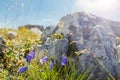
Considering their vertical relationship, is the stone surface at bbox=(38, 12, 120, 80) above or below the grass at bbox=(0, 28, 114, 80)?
above

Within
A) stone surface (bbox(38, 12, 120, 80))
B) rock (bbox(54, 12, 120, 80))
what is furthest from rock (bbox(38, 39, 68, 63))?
rock (bbox(54, 12, 120, 80))

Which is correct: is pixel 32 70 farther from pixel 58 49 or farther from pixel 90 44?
pixel 90 44

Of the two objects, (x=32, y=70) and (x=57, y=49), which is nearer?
(x=32, y=70)

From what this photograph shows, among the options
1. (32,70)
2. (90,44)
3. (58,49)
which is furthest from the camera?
(58,49)

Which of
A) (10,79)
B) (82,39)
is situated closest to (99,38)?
(82,39)

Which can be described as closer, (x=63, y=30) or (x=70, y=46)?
(x=70, y=46)

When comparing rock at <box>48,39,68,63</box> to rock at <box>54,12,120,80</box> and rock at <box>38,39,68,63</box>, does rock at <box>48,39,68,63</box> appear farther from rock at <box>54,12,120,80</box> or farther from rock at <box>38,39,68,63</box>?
rock at <box>54,12,120,80</box>

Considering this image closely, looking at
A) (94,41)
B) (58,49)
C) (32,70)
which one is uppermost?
(94,41)

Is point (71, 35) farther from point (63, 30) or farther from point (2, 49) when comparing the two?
point (2, 49)

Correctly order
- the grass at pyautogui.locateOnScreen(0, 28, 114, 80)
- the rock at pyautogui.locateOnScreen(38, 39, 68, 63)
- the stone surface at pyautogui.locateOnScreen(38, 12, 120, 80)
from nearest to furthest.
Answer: the grass at pyautogui.locateOnScreen(0, 28, 114, 80) < the stone surface at pyautogui.locateOnScreen(38, 12, 120, 80) < the rock at pyautogui.locateOnScreen(38, 39, 68, 63)

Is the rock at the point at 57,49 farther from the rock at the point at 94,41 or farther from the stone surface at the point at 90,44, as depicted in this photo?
the rock at the point at 94,41

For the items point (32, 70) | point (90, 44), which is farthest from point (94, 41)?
point (32, 70)

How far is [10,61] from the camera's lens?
834 cm

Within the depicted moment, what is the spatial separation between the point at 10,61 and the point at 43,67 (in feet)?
7.71
